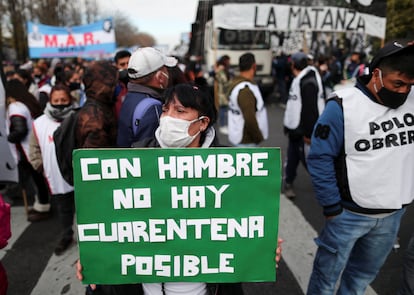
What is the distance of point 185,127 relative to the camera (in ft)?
5.79

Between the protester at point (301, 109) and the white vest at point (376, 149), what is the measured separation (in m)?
2.25

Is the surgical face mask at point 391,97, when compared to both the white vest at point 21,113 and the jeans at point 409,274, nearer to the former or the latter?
the jeans at point 409,274

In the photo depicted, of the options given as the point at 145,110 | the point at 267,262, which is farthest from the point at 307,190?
the point at 267,262

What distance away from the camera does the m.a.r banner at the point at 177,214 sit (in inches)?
62.7

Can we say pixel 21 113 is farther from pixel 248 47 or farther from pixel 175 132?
pixel 248 47

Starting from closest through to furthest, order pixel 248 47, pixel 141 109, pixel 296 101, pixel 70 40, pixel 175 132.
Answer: pixel 175 132
pixel 141 109
pixel 296 101
pixel 70 40
pixel 248 47

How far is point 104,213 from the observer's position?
1.62 meters

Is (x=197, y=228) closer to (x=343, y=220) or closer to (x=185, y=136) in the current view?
(x=185, y=136)

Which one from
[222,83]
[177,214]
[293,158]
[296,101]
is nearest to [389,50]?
[177,214]

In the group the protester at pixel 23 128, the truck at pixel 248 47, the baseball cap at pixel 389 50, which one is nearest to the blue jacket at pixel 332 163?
the baseball cap at pixel 389 50

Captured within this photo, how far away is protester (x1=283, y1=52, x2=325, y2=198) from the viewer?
4379 mm

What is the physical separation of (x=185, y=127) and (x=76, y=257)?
253 centimetres

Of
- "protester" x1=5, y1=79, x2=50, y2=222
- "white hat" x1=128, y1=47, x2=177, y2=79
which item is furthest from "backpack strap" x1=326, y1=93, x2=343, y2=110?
→ "protester" x1=5, y1=79, x2=50, y2=222

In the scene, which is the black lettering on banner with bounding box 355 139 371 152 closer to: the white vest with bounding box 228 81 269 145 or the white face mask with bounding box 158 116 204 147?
the white face mask with bounding box 158 116 204 147
